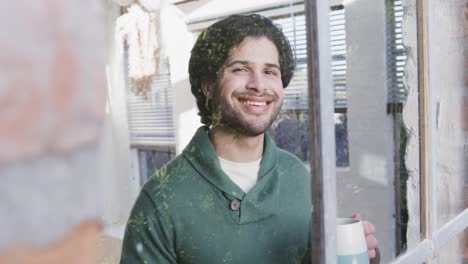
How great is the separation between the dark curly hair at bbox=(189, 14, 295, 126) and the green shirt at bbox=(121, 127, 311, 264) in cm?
7

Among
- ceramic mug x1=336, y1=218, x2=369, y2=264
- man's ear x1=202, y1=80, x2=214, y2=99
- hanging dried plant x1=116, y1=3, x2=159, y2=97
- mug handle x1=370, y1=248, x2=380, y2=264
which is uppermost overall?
hanging dried plant x1=116, y1=3, x2=159, y2=97

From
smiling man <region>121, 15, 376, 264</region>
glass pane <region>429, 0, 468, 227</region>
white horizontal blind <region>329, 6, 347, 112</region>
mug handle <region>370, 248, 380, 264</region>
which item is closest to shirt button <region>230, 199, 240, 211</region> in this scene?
smiling man <region>121, 15, 376, 264</region>

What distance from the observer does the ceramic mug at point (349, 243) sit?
799mm

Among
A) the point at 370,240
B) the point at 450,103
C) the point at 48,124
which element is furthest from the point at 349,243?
the point at 450,103

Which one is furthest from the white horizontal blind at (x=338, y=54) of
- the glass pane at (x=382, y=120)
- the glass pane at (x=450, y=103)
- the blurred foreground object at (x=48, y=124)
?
the blurred foreground object at (x=48, y=124)

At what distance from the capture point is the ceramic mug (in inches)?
31.5

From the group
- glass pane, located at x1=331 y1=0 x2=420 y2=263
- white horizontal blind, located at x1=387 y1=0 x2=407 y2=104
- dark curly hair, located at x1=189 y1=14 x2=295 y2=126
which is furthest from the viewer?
white horizontal blind, located at x1=387 y1=0 x2=407 y2=104

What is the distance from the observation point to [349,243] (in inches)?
31.7

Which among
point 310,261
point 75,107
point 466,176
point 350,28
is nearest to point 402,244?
point 310,261

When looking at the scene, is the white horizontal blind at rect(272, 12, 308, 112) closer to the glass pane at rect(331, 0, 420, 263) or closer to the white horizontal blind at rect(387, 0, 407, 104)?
the glass pane at rect(331, 0, 420, 263)

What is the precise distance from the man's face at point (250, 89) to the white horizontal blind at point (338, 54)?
0.10m

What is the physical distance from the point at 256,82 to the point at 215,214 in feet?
0.71

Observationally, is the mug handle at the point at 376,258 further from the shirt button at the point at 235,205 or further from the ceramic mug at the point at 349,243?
the shirt button at the point at 235,205

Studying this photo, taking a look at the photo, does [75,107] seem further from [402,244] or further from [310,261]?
[402,244]
